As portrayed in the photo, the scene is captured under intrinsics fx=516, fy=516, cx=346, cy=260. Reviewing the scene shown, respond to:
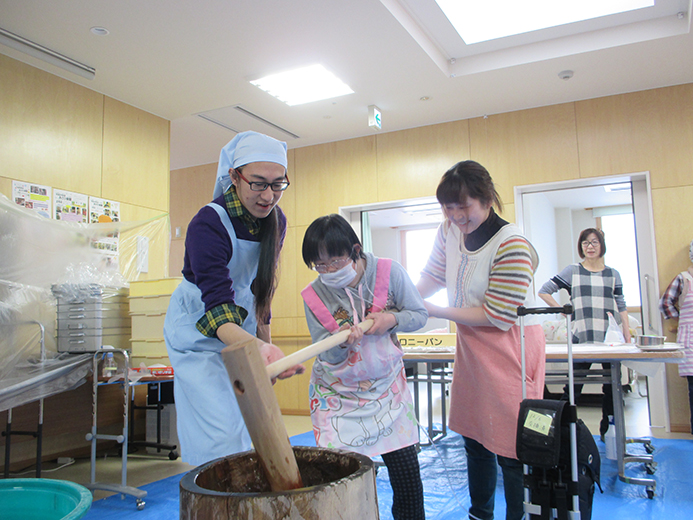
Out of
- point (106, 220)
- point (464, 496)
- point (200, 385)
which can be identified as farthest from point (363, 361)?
point (106, 220)

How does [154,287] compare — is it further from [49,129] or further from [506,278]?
[506,278]

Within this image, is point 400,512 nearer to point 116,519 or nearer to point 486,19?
point 116,519

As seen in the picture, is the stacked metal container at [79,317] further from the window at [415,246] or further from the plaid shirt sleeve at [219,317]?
the window at [415,246]

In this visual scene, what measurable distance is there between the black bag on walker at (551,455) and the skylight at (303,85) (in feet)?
10.4

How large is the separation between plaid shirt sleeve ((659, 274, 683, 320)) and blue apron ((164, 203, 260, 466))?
13.0 feet

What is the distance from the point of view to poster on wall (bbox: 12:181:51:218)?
11.4ft

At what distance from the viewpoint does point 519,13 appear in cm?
349

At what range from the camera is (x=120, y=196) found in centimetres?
420

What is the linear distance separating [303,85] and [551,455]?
140 inches

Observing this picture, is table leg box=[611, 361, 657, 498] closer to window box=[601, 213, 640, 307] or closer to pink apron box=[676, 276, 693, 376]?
pink apron box=[676, 276, 693, 376]

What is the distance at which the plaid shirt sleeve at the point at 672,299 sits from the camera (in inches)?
159

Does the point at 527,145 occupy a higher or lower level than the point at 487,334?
higher

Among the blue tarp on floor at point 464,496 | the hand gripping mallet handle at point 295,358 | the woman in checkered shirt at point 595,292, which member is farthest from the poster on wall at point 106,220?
the woman in checkered shirt at point 595,292

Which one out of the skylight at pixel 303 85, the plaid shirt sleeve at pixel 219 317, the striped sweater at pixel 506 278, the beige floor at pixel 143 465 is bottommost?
the beige floor at pixel 143 465
